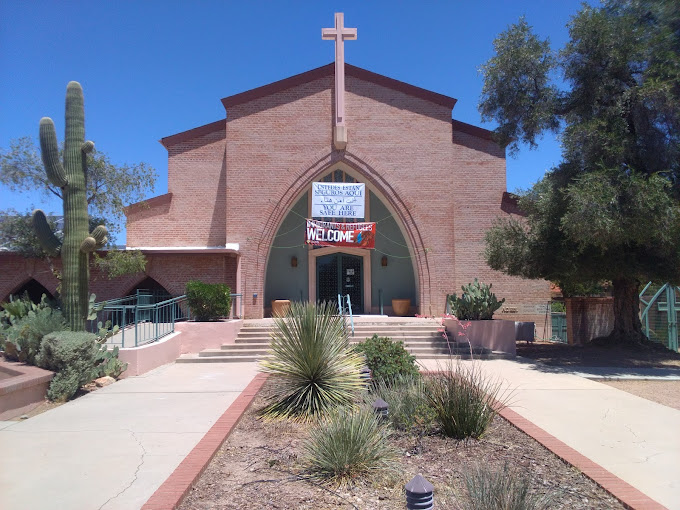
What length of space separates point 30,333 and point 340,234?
11.1 m

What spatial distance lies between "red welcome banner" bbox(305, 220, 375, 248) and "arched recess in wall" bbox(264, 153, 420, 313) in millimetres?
1573

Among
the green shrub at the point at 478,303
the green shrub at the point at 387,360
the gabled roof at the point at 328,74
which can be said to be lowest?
the green shrub at the point at 387,360

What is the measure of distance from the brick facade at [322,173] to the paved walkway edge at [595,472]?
12.7 meters

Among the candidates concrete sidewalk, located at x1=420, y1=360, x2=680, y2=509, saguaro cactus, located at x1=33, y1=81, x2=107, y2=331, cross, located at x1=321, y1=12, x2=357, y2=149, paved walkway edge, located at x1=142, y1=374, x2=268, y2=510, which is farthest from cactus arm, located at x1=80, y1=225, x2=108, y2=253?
cross, located at x1=321, y1=12, x2=357, y2=149

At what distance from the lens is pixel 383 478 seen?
4.57 m

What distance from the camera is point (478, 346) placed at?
1403 centimetres

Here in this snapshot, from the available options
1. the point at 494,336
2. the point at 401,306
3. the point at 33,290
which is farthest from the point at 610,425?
the point at 33,290

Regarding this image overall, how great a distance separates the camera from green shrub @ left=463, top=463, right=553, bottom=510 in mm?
3465

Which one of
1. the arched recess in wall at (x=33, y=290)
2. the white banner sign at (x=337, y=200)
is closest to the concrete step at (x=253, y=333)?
the white banner sign at (x=337, y=200)

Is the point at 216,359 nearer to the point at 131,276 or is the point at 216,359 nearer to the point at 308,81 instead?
the point at 131,276

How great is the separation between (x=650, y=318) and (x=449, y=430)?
660 inches

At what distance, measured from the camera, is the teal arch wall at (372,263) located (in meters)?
20.7

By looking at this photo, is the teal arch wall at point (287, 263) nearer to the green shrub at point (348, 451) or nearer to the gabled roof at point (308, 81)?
the gabled roof at point (308, 81)

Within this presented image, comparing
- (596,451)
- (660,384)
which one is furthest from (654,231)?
(596,451)
